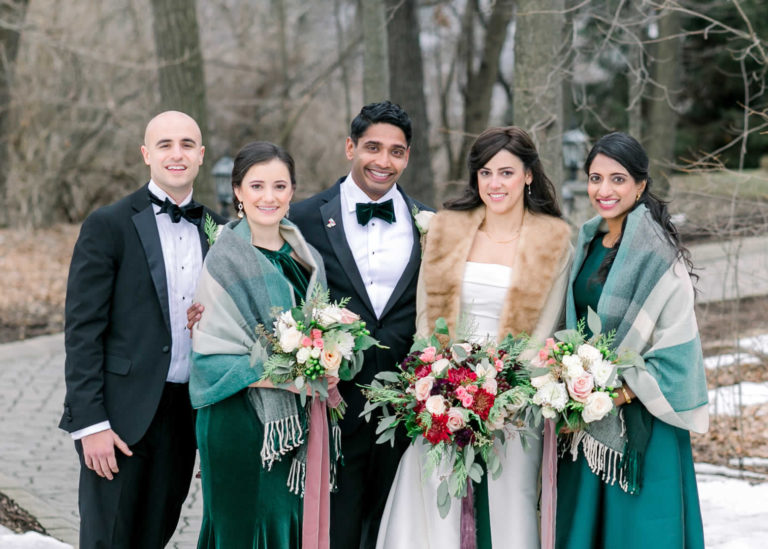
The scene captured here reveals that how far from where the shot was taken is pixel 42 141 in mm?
16609

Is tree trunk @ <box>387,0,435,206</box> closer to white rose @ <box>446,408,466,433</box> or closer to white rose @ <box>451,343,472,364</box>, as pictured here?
white rose @ <box>451,343,472,364</box>

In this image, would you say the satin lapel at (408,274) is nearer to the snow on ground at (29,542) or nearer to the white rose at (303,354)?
the white rose at (303,354)

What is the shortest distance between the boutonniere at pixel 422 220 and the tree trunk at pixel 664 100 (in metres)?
9.30

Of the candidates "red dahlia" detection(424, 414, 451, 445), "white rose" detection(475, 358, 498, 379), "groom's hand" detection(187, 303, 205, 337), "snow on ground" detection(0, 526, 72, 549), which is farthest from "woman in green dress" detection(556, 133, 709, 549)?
"snow on ground" detection(0, 526, 72, 549)

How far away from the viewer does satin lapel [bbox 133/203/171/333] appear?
13.2 feet

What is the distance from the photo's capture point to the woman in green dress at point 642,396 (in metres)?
3.95

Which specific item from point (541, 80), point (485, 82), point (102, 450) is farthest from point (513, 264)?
point (485, 82)

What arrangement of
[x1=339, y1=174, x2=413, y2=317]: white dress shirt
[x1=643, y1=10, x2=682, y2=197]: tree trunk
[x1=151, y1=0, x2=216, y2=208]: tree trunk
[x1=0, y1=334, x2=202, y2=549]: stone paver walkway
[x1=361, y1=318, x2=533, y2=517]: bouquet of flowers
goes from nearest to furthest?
[x1=361, y1=318, x2=533, y2=517]: bouquet of flowers
[x1=339, y1=174, x2=413, y2=317]: white dress shirt
[x1=0, y1=334, x2=202, y2=549]: stone paver walkway
[x1=151, y1=0, x2=216, y2=208]: tree trunk
[x1=643, y1=10, x2=682, y2=197]: tree trunk

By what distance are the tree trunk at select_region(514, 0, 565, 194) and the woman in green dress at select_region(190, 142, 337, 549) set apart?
3113 millimetres

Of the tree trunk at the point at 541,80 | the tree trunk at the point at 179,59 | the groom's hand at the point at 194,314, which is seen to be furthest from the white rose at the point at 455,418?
the tree trunk at the point at 179,59

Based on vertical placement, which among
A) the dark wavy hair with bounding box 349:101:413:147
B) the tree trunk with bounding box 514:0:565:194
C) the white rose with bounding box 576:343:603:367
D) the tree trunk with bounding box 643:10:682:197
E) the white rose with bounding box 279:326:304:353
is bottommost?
the white rose with bounding box 576:343:603:367

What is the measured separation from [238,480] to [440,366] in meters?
1.03

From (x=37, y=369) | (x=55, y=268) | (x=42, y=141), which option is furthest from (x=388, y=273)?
(x=42, y=141)

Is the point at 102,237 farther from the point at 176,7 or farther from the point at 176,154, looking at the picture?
the point at 176,7
